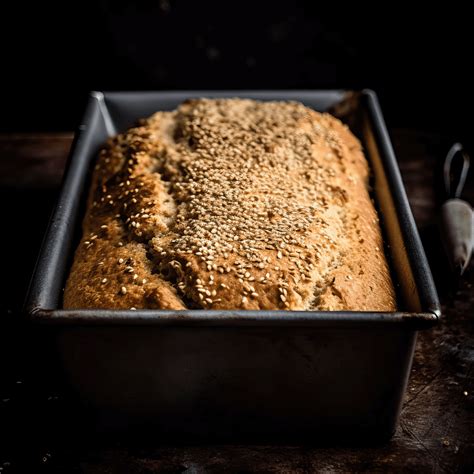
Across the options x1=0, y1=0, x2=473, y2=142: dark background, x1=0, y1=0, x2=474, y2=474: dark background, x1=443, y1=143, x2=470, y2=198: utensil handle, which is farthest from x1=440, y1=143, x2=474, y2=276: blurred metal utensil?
x1=0, y1=0, x2=473, y2=142: dark background

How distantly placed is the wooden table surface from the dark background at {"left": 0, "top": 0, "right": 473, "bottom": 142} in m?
1.24

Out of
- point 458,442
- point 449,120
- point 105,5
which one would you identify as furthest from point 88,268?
point 449,120

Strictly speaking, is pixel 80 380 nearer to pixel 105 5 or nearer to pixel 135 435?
pixel 135 435

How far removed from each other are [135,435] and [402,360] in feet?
2.21

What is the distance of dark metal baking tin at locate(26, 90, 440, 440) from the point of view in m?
1.48

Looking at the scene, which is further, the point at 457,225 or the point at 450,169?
the point at 450,169

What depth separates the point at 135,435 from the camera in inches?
66.7

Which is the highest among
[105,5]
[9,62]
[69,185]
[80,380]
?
[105,5]

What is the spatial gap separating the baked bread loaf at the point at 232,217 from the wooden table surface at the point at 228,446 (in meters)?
0.29

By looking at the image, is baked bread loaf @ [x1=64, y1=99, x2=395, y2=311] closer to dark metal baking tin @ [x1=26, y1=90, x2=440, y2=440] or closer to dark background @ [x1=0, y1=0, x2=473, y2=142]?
dark metal baking tin @ [x1=26, y1=90, x2=440, y2=440]

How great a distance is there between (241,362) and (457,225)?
109 cm

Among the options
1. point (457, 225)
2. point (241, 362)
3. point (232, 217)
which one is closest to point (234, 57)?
point (457, 225)

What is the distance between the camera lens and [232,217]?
1.87 metres

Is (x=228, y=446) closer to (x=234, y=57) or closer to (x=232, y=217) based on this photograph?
(x=232, y=217)
